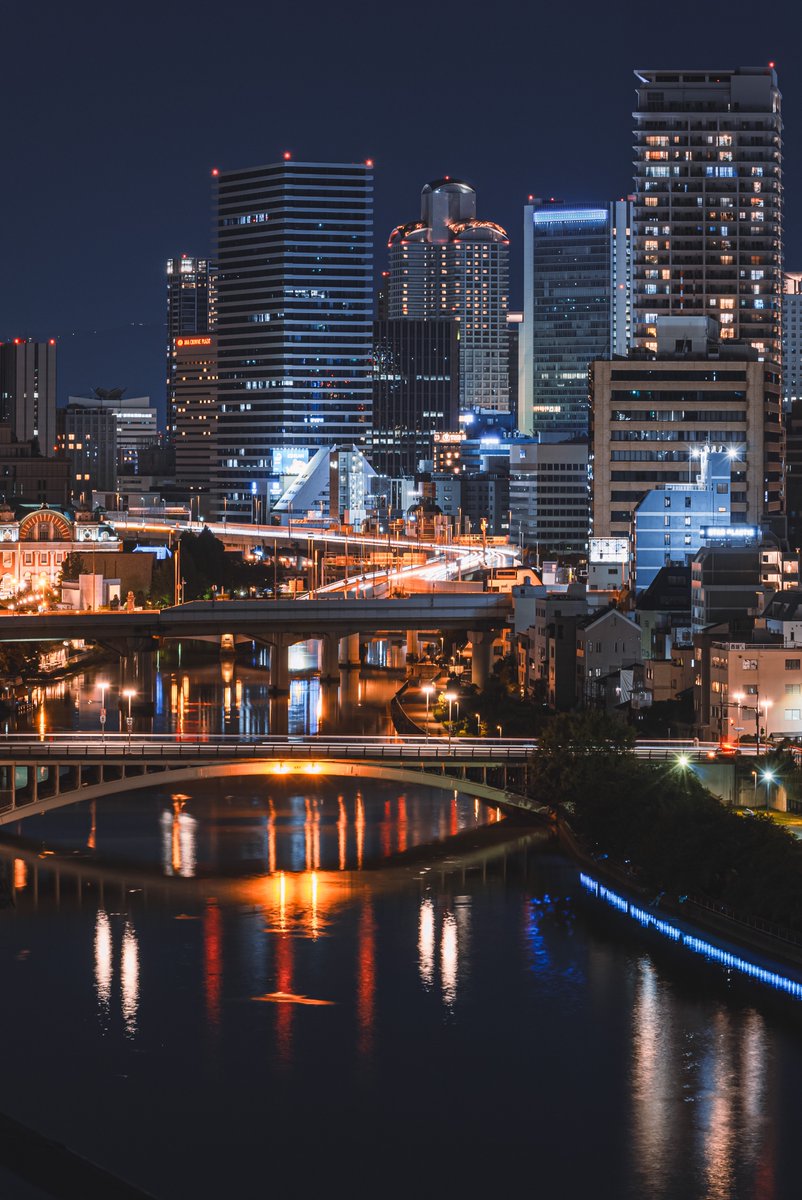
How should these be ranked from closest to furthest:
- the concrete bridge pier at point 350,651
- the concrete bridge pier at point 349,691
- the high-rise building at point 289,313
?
1. the concrete bridge pier at point 349,691
2. the concrete bridge pier at point 350,651
3. the high-rise building at point 289,313

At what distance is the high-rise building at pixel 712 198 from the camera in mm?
69250

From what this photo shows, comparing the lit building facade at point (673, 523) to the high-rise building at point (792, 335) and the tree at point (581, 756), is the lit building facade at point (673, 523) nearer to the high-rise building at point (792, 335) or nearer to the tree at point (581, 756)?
the tree at point (581, 756)

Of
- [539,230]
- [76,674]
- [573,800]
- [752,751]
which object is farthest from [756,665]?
[539,230]

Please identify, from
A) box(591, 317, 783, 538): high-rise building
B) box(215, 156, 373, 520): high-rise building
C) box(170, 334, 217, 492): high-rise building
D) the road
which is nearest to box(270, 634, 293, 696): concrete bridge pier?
box(591, 317, 783, 538): high-rise building

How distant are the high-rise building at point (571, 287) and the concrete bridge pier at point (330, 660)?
63.8 meters

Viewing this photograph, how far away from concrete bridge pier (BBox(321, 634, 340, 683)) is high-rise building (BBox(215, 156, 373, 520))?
174ft

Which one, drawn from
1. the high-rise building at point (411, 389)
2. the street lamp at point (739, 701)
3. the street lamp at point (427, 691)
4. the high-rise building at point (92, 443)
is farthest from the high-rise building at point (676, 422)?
the high-rise building at point (92, 443)

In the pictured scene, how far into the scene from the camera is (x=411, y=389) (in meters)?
137

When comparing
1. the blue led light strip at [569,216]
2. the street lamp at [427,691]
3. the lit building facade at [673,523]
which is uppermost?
the blue led light strip at [569,216]

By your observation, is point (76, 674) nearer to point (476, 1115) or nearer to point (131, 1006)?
point (131, 1006)

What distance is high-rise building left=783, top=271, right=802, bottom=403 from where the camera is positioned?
363ft

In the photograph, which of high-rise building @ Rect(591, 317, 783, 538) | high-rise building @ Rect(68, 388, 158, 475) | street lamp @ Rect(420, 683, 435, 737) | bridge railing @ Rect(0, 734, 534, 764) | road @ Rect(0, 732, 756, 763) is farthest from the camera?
high-rise building @ Rect(68, 388, 158, 475)

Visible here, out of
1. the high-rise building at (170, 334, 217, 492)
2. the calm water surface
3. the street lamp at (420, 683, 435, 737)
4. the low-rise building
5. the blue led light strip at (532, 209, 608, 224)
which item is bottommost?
the calm water surface

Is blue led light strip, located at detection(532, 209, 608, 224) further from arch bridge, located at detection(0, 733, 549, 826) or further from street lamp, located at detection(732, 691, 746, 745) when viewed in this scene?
arch bridge, located at detection(0, 733, 549, 826)
